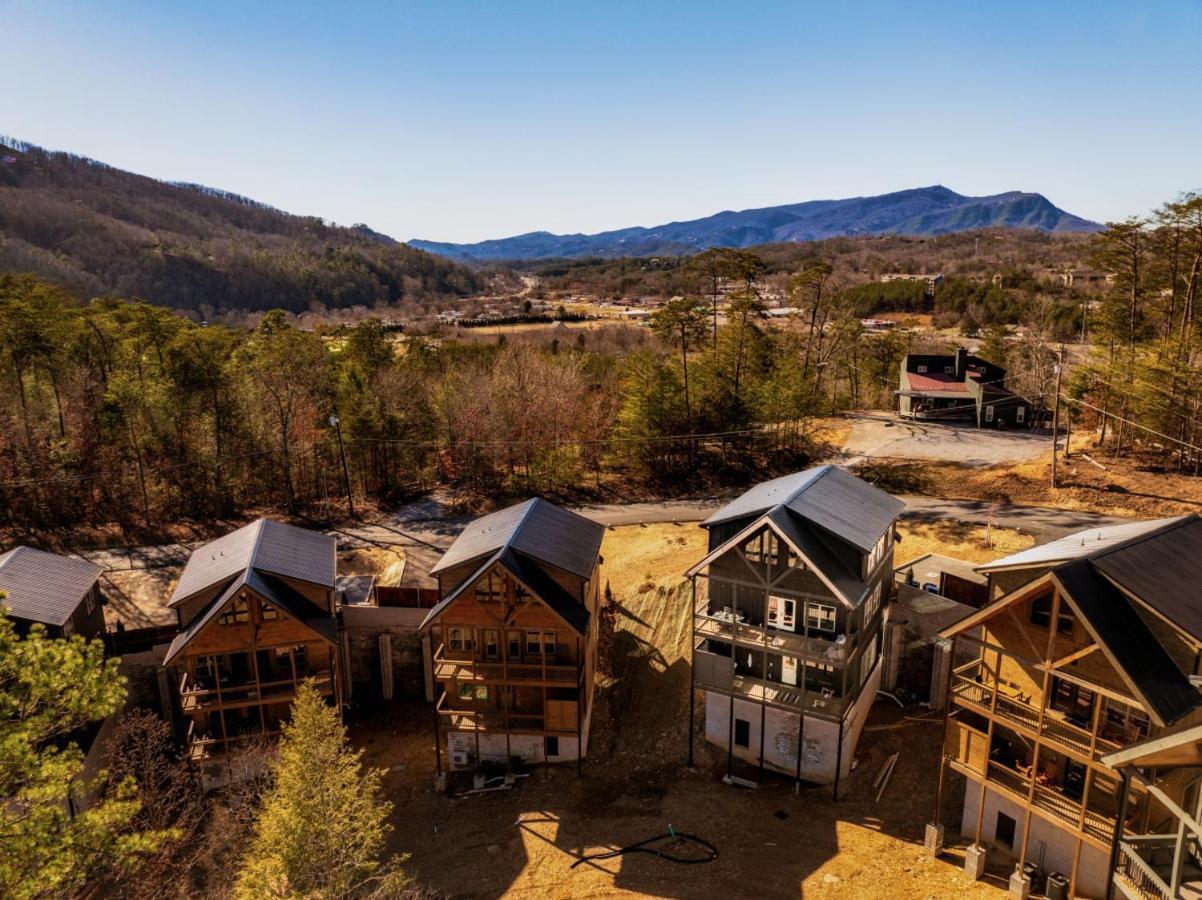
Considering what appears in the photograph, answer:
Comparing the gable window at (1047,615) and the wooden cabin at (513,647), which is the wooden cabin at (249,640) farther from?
the gable window at (1047,615)

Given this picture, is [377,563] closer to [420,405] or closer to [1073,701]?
[420,405]

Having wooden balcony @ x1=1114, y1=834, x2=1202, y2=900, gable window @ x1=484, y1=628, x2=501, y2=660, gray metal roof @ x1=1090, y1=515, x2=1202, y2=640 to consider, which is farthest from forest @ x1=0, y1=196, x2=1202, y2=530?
wooden balcony @ x1=1114, y1=834, x2=1202, y2=900

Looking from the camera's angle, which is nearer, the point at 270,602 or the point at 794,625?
the point at 270,602

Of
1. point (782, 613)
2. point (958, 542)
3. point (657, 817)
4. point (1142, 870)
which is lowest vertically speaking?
point (657, 817)

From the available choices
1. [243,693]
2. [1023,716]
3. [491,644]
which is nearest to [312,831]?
[491,644]

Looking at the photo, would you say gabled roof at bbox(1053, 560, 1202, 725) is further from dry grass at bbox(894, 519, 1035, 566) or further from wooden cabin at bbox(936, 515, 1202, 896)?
dry grass at bbox(894, 519, 1035, 566)

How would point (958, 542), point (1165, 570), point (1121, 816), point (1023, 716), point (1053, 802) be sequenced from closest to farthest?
point (1121, 816), point (1165, 570), point (1053, 802), point (1023, 716), point (958, 542)

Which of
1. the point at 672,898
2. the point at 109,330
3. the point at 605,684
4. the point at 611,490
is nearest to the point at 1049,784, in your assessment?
the point at 672,898
